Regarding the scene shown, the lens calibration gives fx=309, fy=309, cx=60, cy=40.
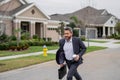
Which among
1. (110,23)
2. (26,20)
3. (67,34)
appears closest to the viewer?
(67,34)

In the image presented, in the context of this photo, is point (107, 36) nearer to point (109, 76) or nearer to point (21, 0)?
point (21, 0)

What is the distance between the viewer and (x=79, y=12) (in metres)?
74.1

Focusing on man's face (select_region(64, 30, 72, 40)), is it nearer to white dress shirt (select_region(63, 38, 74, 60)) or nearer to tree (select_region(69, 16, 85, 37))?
white dress shirt (select_region(63, 38, 74, 60))

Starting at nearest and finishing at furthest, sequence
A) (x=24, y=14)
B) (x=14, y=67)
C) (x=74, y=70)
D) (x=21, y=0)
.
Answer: (x=74, y=70), (x=14, y=67), (x=24, y=14), (x=21, y=0)

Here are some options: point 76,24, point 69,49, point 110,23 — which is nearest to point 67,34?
point 69,49

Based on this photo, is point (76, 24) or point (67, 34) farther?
point (76, 24)

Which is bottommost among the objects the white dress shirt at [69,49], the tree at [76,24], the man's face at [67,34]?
the white dress shirt at [69,49]

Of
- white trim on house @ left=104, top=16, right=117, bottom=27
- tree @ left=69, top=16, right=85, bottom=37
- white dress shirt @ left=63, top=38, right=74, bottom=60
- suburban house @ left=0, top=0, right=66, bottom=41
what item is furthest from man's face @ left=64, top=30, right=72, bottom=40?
white trim on house @ left=104, top=16, right=117, bottom=27

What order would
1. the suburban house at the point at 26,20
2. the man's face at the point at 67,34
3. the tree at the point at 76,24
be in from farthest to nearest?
1. the tree at the point at 76,24
2. the suburban house at the point at 26,20
3. the man's face at the point at 67,34

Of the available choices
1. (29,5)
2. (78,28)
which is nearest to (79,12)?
(78,28)

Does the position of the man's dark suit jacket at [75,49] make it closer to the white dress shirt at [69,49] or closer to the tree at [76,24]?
the white dress shirt at [69,49]

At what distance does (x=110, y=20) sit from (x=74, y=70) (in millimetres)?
62286

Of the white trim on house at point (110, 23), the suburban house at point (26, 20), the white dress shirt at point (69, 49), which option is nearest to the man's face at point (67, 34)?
the white dress shirt at point (69, 49)

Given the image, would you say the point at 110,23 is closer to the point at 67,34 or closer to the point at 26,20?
the point at 26,20
